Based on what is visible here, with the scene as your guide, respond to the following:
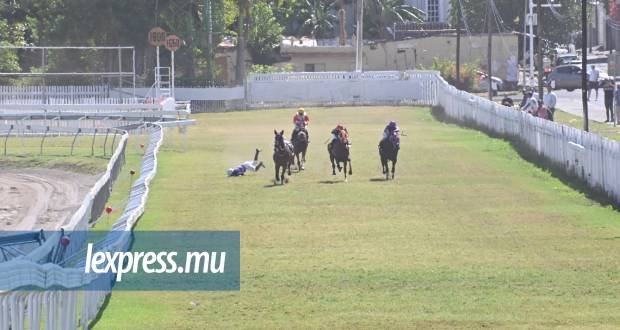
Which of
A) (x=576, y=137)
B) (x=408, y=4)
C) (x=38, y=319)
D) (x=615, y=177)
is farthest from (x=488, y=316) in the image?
(x=408, y=4)

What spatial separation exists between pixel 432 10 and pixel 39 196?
80482 millimetres

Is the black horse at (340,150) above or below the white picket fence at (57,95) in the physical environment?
below

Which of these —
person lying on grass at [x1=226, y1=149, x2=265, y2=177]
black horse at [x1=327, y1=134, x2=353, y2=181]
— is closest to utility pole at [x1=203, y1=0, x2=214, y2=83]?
person lying on grass at [x1=226, y1=149, x2=265, y2=177]

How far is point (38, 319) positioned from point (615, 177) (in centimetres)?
1522

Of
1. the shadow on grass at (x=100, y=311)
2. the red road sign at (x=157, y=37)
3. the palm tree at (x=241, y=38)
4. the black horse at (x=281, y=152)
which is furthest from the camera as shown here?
the palm tree at (x=241, y=38)

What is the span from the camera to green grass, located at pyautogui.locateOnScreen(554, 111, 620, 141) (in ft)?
132

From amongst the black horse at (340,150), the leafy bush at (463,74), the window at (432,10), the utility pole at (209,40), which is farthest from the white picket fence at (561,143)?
the window at (432,10)

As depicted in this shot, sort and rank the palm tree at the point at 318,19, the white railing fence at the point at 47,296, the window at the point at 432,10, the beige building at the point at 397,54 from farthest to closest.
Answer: the window at the point at 432,10, the palm tree at the point at 318,19, the beige building at the point at 397,54, the white railing fence at the point at 47,296

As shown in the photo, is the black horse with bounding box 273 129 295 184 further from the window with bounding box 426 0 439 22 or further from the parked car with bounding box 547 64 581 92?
the window with bounding box 426 0 439 22

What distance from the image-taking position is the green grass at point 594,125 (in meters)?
40.4

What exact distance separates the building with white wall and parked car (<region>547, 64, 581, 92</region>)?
35271 millimetres

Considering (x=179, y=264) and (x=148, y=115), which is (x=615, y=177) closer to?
(x=179, y=264)

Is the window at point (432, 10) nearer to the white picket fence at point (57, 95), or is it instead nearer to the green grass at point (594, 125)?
the white picket fence at point (57, 95)

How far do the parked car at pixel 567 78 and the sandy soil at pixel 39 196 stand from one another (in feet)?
137
